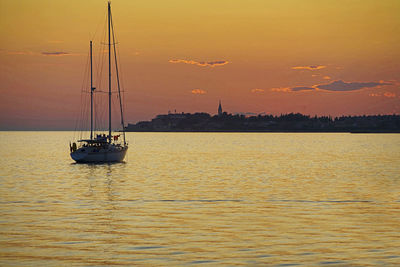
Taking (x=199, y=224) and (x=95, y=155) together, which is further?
(x=95, y=155)

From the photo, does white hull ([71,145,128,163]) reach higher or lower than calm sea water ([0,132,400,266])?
higher

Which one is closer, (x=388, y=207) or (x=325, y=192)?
(x=388, y=207)

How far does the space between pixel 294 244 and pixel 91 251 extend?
23.5 feet

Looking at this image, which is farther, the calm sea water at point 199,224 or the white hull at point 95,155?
the white hull at point 95,155

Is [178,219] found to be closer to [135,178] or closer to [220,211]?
[220,211]

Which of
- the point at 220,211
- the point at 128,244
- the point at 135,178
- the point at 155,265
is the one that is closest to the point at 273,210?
the point at 220,211

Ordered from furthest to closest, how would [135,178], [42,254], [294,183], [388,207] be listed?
1. [135,178]
2. [294,183]
3. [388,207]
4. [42,254]

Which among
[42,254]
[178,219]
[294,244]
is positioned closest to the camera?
[42,254]

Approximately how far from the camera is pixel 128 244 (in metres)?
19.6

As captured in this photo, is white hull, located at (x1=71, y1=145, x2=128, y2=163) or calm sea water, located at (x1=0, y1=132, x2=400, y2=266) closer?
calm sea water, located at (x1=0, y1=132, x2=400, y2=266)

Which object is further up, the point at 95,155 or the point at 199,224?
the point at 95,155

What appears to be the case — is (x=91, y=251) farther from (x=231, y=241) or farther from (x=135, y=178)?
(x=135, y=178)

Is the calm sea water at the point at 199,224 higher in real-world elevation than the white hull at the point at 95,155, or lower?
lower

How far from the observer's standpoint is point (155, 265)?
16.4 meters
